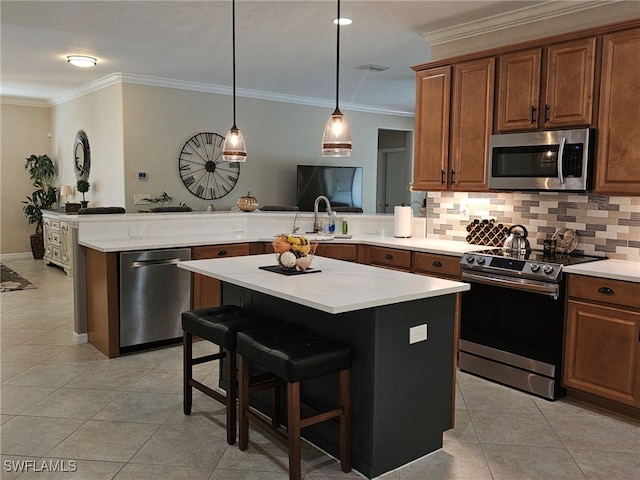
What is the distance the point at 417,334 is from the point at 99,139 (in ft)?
20.9

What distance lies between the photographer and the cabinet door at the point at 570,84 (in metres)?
3.62

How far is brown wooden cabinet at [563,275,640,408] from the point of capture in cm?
316

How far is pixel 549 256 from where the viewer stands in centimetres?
385

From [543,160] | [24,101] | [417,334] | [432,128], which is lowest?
[417,334]

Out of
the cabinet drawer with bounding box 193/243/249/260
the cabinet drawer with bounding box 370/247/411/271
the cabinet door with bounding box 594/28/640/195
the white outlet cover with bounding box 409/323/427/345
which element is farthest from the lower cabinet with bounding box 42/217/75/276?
the cabinet door with bounding box 594/28/640/195

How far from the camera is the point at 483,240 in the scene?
452 cm

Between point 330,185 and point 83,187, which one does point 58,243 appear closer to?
point 83,187

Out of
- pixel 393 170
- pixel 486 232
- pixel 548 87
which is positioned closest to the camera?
pixel 548 87

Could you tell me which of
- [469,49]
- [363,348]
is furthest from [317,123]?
[363,348]

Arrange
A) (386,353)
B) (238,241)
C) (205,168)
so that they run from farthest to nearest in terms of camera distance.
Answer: (205,168), (238,241), (386,353)

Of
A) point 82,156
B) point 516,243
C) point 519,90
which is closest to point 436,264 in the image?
point 516,243

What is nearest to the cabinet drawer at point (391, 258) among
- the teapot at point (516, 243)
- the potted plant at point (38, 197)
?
the teapot at point (516, 243)

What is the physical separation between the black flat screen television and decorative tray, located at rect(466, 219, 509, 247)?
393 cm

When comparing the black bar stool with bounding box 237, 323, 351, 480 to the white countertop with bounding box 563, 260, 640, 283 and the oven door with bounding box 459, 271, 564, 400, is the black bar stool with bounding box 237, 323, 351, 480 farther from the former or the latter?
the white countertop with bounding box 563, 260, 640, 283
